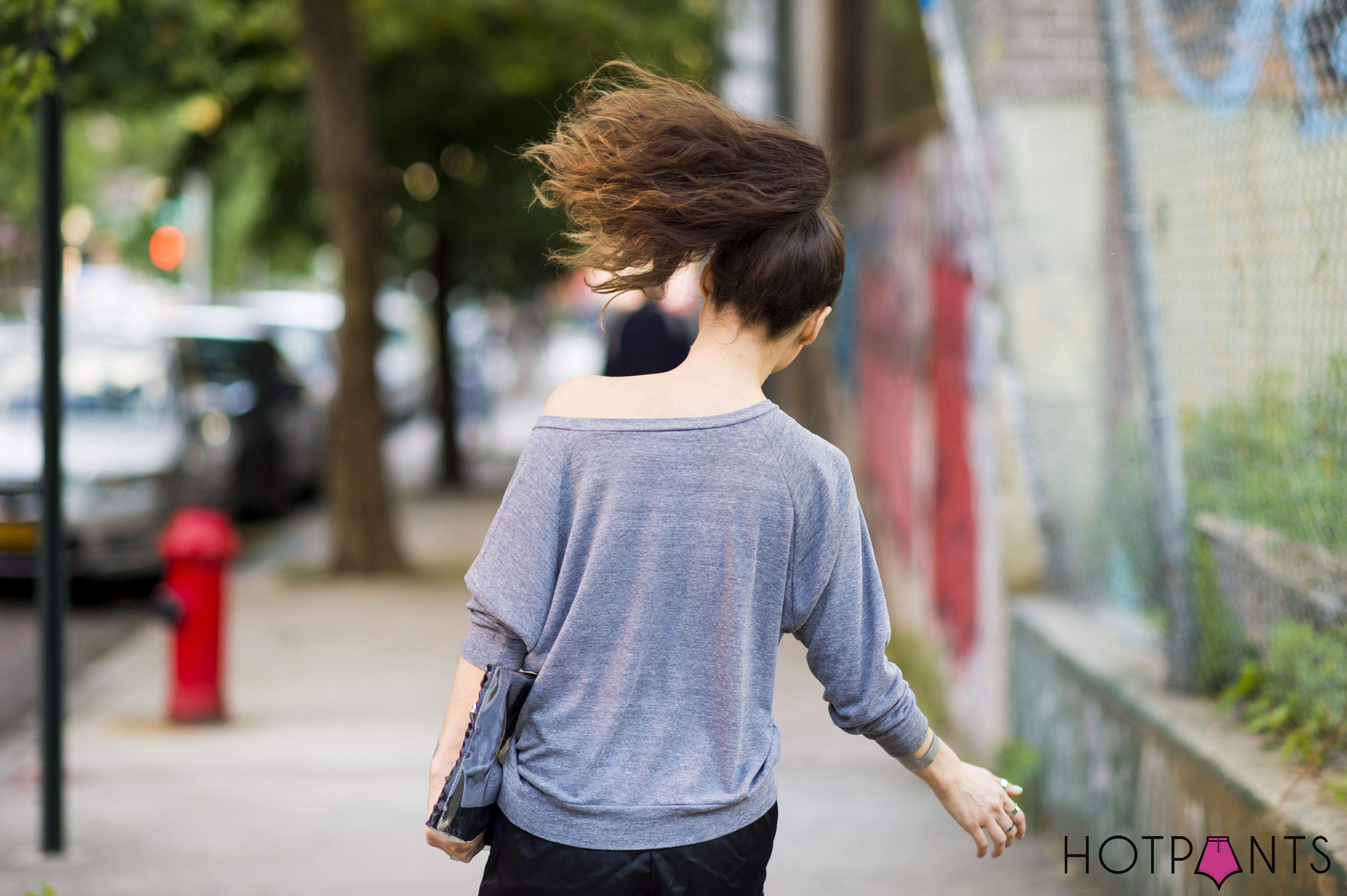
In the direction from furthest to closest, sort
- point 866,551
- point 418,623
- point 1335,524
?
1. point 418,623
2. point 1335,524
3. point 866,551

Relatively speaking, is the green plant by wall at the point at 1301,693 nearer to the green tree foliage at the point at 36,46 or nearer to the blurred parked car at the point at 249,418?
the green tree foliage at the point at 36,46

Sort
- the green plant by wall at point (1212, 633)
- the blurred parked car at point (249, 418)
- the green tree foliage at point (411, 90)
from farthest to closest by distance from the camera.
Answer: the blurred parked car at point (249, 418), the green tree foliage at point (411, 90), the green plant by wall at point (1212, 633)

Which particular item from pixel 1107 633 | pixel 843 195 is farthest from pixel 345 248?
pixel 1107 633

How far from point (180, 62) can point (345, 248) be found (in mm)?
2320

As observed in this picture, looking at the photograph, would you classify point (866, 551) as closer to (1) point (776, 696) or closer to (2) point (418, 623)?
→ (1) point (776, 696)

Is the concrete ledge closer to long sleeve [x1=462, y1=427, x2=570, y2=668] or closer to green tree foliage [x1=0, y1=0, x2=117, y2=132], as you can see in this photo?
long sleeve [x1=462, y1=427, x2=570, y2=668]

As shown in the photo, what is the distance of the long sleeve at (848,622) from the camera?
6.46 feet

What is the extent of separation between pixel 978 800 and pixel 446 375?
44.5ft

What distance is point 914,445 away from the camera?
708 cm

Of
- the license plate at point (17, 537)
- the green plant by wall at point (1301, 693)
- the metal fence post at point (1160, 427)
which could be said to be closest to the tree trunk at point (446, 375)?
the license plate at point (17, 537)

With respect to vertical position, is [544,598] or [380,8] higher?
[380,8]

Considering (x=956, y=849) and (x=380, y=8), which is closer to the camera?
(x=956, y=849)

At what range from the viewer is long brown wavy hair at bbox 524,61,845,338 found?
196cm

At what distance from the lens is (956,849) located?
4.60 m
